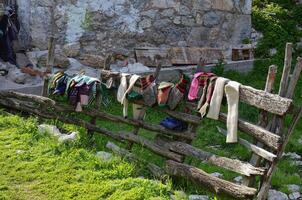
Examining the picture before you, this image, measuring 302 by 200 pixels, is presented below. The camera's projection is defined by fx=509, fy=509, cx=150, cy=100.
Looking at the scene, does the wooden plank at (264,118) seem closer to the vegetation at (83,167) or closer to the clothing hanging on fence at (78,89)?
the vegetation at (83,167)

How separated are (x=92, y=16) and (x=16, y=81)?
1985 millimetres

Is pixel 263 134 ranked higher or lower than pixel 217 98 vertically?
lower

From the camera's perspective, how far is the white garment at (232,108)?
5.35 meters

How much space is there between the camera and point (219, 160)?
542 cm

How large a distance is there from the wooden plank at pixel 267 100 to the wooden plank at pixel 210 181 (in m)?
0.81

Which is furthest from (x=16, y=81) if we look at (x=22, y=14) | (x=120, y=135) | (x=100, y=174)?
(x=100, y=174)

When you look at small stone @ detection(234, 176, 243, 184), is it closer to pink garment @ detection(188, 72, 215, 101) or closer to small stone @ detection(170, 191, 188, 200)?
small stone @ detection(170, 191, 188, 200)

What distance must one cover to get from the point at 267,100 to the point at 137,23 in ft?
17.8

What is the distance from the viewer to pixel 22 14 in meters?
9.46

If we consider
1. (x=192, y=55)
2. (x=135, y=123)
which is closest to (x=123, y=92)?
(x=135, y=123)

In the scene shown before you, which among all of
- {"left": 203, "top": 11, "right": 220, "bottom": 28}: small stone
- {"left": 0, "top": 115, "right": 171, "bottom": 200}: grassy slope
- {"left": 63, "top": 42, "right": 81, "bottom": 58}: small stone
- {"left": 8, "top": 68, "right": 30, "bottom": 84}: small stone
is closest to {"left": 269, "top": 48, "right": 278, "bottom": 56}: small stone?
{"left": 203, "top": 11, "right": 220, "bottom": 28}: small stone

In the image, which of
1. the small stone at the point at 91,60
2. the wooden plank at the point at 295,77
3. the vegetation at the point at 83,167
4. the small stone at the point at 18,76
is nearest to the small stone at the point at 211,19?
the small stone at the point at 91,60

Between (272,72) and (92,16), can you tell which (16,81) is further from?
(272,72)

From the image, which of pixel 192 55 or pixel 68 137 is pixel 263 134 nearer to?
pixel 68 137
